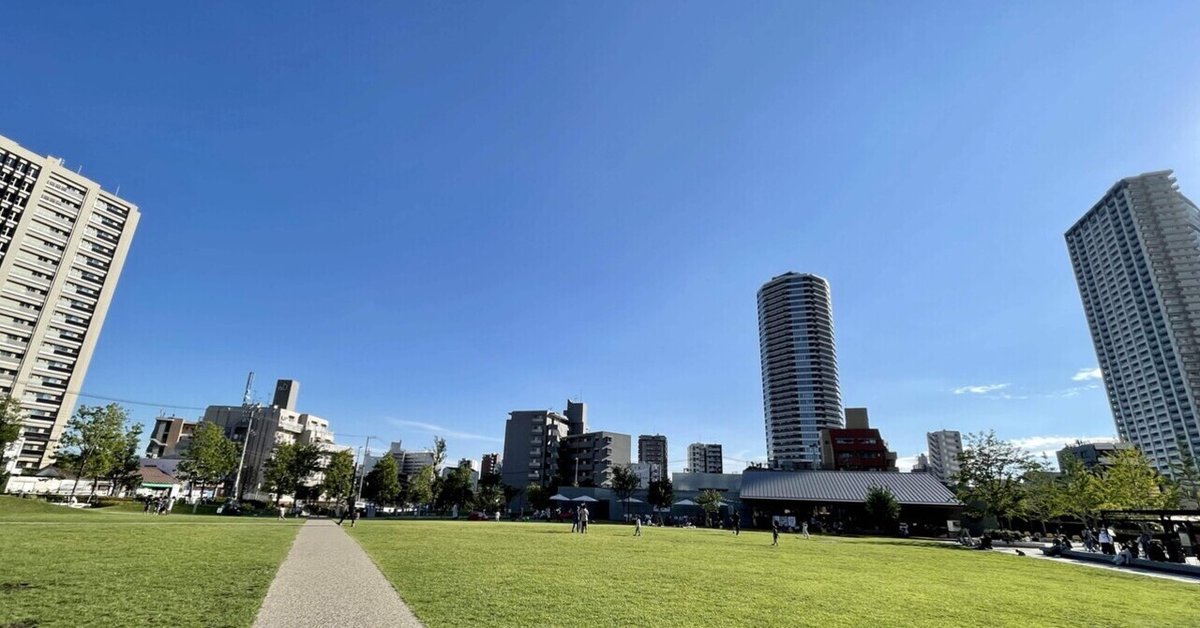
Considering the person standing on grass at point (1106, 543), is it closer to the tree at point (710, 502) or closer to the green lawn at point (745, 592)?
the green lawn at point (745, 592)

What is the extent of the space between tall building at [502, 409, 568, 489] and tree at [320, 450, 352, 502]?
169 ft

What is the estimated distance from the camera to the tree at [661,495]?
251ft

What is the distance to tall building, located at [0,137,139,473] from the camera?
7138cm

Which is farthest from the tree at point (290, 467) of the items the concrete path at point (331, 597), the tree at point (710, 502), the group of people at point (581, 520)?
the concrete path at point (331, 597)

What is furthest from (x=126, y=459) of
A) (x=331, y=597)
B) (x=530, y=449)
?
(x=530, y=449)

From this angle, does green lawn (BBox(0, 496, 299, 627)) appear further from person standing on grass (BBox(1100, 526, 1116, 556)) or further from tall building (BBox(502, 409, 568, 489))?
tall building (BBox(502, 409, 568, 489))

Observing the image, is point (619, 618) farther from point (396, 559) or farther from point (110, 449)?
point (110, 449)

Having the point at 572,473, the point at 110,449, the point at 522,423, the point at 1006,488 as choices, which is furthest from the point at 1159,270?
the point at 110,449

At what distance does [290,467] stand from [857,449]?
118190 millimetres

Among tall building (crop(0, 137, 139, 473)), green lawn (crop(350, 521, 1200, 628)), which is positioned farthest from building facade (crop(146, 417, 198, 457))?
green lawn (crop(350, 521, 1200, 628))

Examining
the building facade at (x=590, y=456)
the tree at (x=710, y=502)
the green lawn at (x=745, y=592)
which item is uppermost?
the building facade at (x=590, y=456)

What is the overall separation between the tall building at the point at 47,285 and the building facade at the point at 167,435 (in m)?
44.6

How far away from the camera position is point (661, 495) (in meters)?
76.4

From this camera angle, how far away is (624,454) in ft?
407
